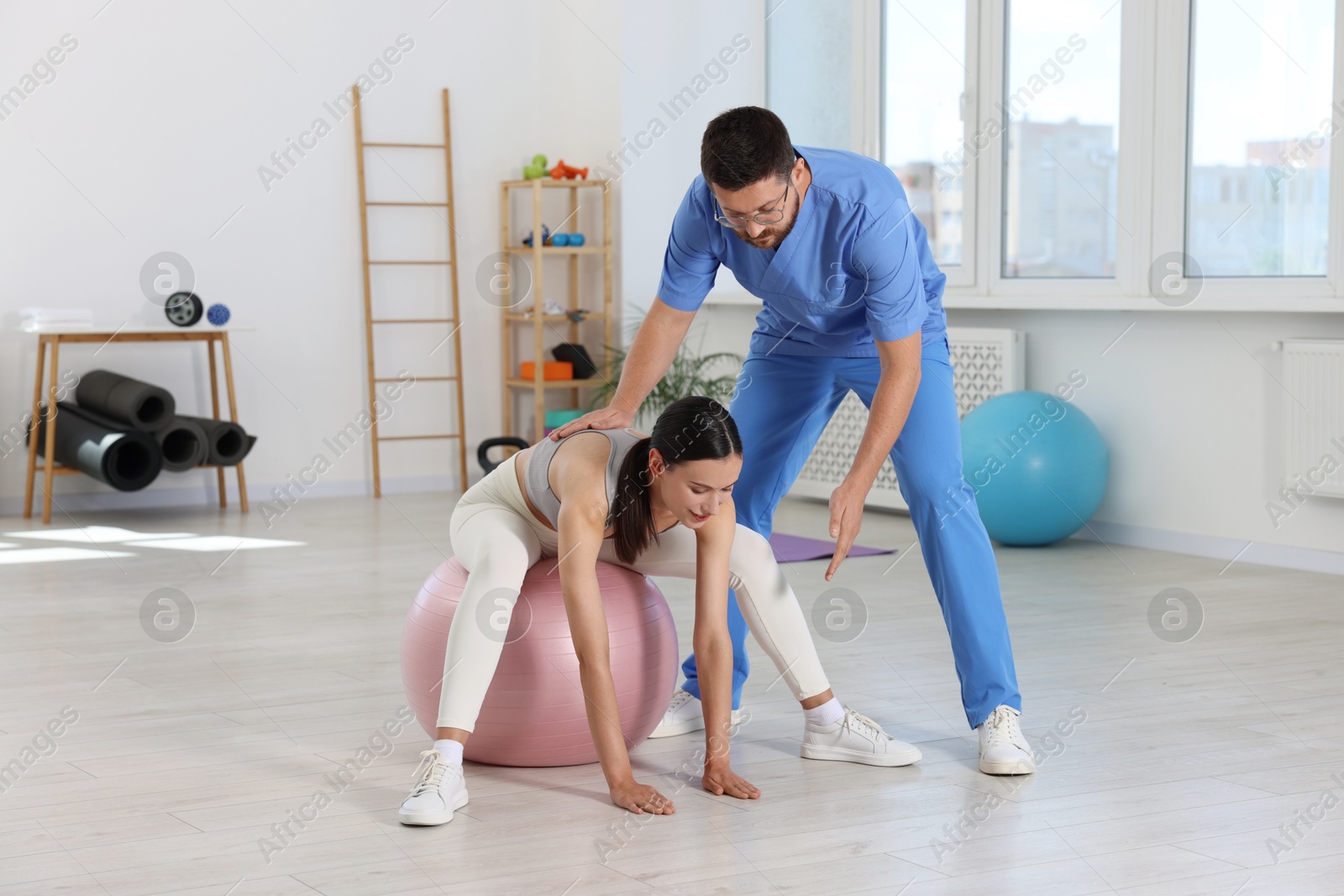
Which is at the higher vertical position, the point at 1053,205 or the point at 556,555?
the point at 1053,205

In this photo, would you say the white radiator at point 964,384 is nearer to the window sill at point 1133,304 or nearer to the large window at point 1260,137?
the window sill at point 1133,304

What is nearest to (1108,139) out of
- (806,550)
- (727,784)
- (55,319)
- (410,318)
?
(806,550)

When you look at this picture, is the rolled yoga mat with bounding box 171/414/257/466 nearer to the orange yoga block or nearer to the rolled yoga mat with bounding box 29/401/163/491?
the rolled yoga mat with bounding box 29/401/163/491

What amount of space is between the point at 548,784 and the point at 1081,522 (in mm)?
2780

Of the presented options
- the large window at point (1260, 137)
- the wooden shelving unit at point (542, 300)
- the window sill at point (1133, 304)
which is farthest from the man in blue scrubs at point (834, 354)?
the wooden shelving unit at point (542, 300)

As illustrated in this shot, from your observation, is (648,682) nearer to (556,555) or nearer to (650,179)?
(556,555)

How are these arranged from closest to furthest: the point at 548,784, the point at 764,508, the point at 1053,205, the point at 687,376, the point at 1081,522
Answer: the point at 548,784 < the point at 764,508 < the point at 1081,522 < the point at 1053,205 < the point at 687,376

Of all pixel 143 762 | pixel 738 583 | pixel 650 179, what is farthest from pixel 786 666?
pixel 650 179

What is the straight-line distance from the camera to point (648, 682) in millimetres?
2318

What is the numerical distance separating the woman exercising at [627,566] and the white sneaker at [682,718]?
27 cm

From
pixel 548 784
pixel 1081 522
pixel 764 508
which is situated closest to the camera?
pixel 548 784

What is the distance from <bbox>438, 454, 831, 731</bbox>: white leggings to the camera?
216cm

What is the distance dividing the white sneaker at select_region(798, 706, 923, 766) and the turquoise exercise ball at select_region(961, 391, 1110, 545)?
2.15 m

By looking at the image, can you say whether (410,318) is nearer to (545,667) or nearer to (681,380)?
(681,380)
